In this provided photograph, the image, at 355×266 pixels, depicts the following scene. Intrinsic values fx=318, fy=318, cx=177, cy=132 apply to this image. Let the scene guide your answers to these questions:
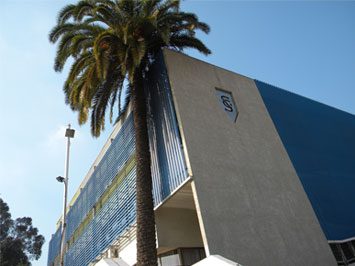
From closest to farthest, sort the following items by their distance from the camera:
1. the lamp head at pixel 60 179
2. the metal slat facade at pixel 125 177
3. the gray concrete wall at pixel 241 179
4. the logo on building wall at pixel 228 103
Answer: the gray concrete wall at pixel 241 179
the metal slat facade at pixel 125 177
the logo on building wall at pixel 228 103
the lamp head at pixel 60 179

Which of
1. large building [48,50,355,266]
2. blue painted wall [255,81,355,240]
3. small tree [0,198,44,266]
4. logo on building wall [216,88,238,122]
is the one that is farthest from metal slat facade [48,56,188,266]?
small tree [0,198,44,266]

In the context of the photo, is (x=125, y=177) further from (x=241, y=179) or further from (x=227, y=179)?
(x=241, y=179)

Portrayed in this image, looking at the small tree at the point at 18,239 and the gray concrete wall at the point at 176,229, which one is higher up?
the small tree at the point at 18,239

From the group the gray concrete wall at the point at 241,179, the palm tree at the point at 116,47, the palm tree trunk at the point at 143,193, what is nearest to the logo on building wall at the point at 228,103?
Answer: the gray concrete wall at the point at 241,179

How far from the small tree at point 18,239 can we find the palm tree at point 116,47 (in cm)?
4204

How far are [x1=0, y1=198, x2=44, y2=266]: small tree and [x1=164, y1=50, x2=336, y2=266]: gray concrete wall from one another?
44988 millimetres

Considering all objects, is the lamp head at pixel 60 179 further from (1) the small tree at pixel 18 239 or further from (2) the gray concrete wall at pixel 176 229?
(1) the small tree at pixel 18 239

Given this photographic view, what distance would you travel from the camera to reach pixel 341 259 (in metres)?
14.0

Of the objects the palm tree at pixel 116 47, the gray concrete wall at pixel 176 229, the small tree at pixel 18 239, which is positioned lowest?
the gray concrete wall at pixel 176 229

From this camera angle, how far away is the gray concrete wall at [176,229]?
1319 cm

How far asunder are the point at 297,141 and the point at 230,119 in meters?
5.14

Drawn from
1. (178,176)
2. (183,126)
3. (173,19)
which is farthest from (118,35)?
(178,176)

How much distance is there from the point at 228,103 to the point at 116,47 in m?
6.20

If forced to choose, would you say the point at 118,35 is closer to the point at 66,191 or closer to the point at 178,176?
the point at 178,176
